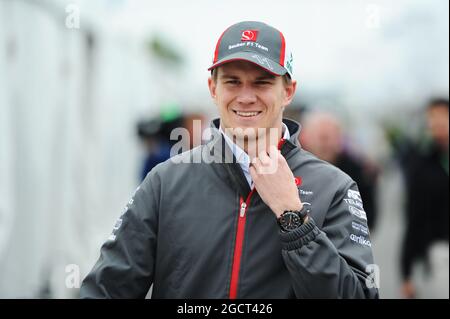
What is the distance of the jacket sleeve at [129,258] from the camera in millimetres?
2295

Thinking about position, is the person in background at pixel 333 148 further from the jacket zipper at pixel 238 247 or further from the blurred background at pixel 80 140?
the jacket zipper at pixel 238 247

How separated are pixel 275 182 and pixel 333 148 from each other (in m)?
4.33

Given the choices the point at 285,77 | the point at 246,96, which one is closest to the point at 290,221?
the point at 246,96

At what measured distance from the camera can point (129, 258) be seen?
231 cm

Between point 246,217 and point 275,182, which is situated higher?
point 275,182

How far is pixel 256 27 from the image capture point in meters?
2.43

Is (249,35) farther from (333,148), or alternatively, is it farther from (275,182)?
(333,148)

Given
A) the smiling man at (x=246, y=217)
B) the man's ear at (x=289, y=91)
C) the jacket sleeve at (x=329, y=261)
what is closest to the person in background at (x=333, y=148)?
the man's ear at (x=289, y=91)

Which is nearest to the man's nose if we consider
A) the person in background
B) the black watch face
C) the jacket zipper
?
the jacket zipper

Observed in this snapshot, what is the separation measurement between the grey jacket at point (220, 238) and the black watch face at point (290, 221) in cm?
3

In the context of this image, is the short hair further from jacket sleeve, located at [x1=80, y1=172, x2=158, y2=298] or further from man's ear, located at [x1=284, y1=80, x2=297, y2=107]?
jacket sleeve, located at [x1=80, y1=172, x2=158, y2=298]

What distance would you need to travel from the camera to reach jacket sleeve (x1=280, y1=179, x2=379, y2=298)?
2.11 meters
